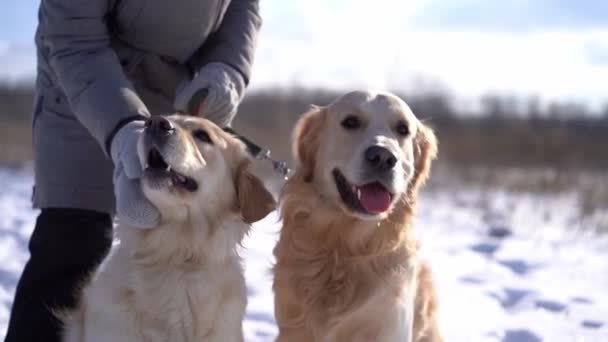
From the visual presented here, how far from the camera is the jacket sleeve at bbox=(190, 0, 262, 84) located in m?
3.23

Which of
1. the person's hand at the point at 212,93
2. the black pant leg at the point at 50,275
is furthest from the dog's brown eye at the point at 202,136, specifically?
the black pant leg at the point at 50,275

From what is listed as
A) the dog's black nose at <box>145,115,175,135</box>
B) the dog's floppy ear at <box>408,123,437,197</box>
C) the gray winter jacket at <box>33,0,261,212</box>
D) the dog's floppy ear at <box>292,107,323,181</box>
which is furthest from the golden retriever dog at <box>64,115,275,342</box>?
the dog's floppy ear at <box>408,123,437,197</box>

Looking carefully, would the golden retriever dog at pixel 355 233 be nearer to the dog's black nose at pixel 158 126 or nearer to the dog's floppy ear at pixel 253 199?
the dog's floppy ear at pixel 253 199

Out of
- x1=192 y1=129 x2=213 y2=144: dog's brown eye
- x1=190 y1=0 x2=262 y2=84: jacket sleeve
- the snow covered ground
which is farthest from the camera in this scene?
the snow covered ground

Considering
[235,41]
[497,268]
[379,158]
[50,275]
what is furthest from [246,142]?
[497,268]

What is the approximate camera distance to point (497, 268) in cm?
625

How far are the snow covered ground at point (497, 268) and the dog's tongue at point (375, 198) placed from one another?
0.57 metres

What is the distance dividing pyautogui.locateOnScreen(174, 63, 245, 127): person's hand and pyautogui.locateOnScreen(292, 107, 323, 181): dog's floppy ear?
0.45 metres

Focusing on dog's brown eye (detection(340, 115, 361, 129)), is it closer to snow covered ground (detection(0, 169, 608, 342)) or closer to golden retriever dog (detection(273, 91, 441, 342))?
golden retriever dog (detection(273, 91, 441, 342))

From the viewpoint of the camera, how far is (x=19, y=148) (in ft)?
55.4

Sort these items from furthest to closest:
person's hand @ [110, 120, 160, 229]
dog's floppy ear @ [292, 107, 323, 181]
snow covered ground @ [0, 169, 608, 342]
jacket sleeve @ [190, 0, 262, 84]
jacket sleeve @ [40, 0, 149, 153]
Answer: snow covered ground @ [0, 169, 608, 342] < dog's floppy ear @ [292, 107, 323, 181] < jacket sleeve @ [190, 0, 262, 84] < jacket sleeve @ [40, 0, 149, 153] < person's hand @ [110, 120, 160, 229]

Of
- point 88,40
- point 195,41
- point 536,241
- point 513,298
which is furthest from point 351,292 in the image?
point 536,241

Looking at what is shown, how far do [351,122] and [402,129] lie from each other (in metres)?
0.24

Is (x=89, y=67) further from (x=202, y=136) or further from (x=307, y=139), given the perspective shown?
(x=307, y=139)
